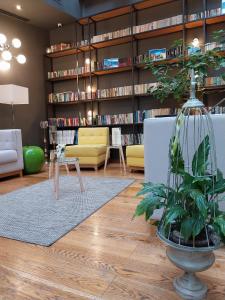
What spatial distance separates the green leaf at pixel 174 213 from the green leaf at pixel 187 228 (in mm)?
35

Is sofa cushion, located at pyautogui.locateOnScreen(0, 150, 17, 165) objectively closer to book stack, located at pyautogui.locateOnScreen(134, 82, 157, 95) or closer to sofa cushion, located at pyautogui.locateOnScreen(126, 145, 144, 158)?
sofa cushion, located at pyautogui.locateOnScreen(126, 145, 144, 158)

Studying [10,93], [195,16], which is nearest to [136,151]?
[10,93]

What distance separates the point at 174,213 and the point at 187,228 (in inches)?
2.9

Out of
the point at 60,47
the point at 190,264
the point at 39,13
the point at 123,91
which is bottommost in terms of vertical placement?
the point at 190,264

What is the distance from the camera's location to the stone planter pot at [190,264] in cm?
95

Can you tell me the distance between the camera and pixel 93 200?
2.35 metres

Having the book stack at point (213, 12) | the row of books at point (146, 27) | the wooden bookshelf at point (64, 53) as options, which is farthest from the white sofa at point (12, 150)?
the book stack at point (213, 12)

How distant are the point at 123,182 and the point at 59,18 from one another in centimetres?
369

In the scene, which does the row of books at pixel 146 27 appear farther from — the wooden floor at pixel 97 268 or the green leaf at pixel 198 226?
the green leaf at pixel 198 226

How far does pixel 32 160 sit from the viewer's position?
12.6 feet

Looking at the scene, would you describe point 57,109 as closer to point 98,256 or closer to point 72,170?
point 72,170

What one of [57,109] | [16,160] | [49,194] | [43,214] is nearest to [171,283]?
[43,214]

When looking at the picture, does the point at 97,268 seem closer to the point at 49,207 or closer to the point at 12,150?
the point at 49,207

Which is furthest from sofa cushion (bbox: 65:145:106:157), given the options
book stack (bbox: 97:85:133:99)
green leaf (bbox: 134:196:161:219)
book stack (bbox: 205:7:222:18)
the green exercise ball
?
green leaf (bbox: 134:196:161:219)
